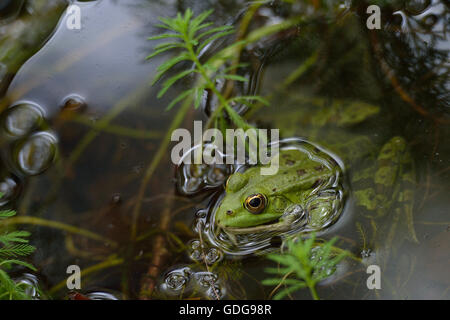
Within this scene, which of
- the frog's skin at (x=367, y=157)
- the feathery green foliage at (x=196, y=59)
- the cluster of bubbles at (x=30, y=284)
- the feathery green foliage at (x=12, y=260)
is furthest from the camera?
the frog's skin at (x=367, y=157)

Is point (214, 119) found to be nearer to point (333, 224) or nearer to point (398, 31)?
point (333, 224)

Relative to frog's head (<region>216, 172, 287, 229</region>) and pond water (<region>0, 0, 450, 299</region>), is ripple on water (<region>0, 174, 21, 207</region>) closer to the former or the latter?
pond water (<region>0, 0, 450, 299</region>)

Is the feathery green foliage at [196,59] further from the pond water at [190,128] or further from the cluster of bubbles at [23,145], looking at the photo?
the cluster of bubbles at [23,145]

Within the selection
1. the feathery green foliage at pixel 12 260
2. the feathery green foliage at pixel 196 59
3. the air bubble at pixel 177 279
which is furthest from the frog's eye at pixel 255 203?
the feathery green foliage at pixel 12 260

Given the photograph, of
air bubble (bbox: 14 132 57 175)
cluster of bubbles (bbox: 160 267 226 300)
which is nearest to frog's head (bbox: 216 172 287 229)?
cluster of bubbles (bbox: 160 267 226 300)
